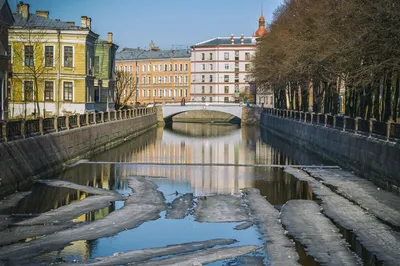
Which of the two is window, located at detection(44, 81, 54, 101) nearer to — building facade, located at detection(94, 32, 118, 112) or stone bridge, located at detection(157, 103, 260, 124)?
building facade, located at detection(94, 32, 118, 112)

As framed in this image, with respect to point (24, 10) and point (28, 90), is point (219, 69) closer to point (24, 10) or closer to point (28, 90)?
point (24, 10)

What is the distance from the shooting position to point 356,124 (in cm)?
3494

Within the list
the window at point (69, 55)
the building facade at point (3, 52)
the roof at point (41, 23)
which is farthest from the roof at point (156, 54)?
the building facade at point (3, 52)

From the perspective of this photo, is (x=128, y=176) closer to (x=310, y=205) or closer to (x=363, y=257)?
(x=310, y=205)

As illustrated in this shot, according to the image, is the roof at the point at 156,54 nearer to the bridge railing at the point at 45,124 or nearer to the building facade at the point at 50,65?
the building facade at the point at 50,65

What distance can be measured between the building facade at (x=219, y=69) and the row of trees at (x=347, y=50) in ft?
219

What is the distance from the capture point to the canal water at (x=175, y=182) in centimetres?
1733

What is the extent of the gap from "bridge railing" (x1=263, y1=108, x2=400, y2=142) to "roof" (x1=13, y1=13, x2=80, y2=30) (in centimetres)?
2105

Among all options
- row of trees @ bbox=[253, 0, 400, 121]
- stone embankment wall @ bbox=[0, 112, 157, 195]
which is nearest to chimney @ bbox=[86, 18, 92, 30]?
stone embankment wall @ bbox=[0, 112, 157, 195]

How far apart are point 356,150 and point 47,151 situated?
49.0 ft

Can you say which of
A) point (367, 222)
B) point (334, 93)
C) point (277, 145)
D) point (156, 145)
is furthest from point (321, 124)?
point (367, 222)

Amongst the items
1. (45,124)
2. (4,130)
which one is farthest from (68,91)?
(4,130)

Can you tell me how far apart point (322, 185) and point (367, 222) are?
8.09 m

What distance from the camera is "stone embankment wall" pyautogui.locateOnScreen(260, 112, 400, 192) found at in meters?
26.9
